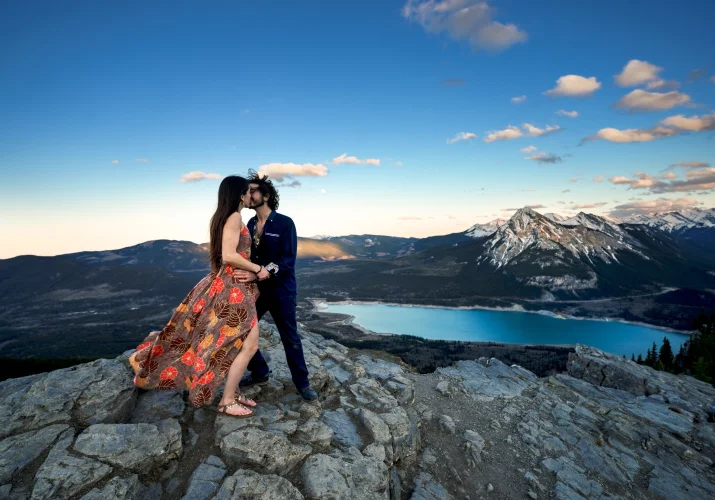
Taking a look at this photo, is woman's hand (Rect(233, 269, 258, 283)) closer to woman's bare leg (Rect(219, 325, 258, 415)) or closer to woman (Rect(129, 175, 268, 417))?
woman (Rect(129, 175, 268, 417))

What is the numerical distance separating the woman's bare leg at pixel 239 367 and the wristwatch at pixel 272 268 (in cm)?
102

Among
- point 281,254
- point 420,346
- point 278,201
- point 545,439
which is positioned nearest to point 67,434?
point 281,254

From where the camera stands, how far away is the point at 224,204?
565 centimetres

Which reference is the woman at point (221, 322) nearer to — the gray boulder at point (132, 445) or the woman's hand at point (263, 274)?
the woman's hand at point (263, 274)

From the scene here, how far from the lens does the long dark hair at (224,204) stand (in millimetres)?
5645

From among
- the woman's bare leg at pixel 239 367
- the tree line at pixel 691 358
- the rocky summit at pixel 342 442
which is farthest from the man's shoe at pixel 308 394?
the tree line at pixel 691 358

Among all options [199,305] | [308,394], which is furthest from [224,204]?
[308,394]

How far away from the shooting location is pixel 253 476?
5.14m

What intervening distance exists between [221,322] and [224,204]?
2.08 m

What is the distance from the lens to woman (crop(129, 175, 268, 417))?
18.6 ft

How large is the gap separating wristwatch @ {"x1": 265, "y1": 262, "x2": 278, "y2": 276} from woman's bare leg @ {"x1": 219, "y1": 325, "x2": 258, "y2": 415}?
1.02 m

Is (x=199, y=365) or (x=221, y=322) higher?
(x=221, y=322)

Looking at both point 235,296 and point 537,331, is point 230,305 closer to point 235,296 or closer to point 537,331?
point 235,296

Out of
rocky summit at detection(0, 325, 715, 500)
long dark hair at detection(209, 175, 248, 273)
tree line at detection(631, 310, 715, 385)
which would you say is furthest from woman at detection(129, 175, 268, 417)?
tree line at detection(631, 310, 715, 385)
